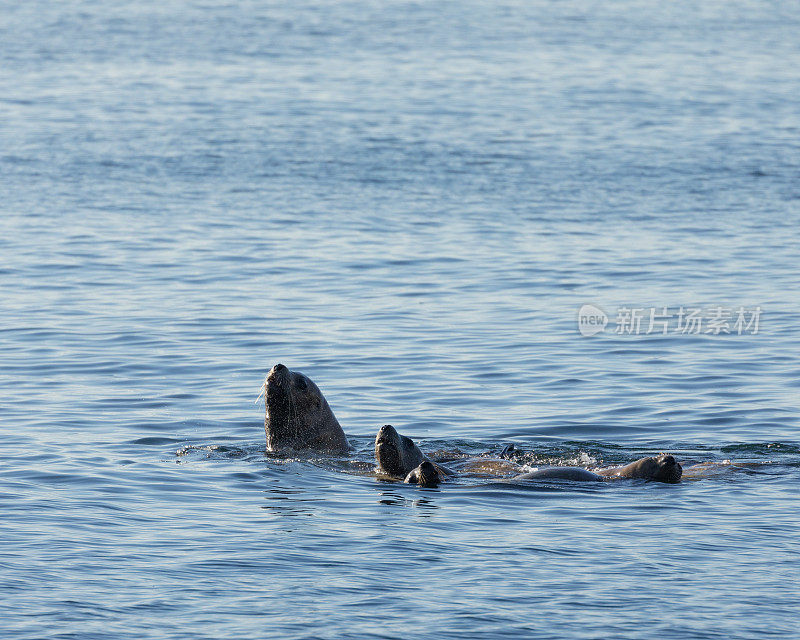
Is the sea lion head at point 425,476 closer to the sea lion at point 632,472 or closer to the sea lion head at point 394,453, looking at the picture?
the sea lion head at point 394,453

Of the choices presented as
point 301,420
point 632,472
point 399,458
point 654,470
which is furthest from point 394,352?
point 654,470

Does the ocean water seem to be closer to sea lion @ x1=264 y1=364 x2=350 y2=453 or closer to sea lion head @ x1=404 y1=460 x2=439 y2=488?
sea lion head @ x1=404 y1=460 x2=439 y2=488

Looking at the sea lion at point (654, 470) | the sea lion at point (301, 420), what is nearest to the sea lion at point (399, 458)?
the sea lion at point (301, 420)

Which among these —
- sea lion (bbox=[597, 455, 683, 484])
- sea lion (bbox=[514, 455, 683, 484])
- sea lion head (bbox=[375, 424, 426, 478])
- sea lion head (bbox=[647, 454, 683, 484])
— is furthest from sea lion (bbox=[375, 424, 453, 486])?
sea lion head (bbox=[647, 454, 683, 484])

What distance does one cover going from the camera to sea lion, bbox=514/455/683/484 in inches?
496

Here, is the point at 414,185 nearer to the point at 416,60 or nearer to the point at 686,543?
the point at 686,543

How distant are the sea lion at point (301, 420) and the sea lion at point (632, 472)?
6.84ft

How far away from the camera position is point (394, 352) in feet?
59.7

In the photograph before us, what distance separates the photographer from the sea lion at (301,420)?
45.8 feet

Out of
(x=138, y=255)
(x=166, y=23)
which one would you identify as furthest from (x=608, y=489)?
(x=166, y=23)

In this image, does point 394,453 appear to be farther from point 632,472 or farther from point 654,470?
point 654,470

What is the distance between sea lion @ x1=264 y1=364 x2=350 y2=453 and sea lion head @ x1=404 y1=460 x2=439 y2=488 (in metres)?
1.42

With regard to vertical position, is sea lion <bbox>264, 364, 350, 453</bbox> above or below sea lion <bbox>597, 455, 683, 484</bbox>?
above

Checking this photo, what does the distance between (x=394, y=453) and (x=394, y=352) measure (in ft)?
17.8
